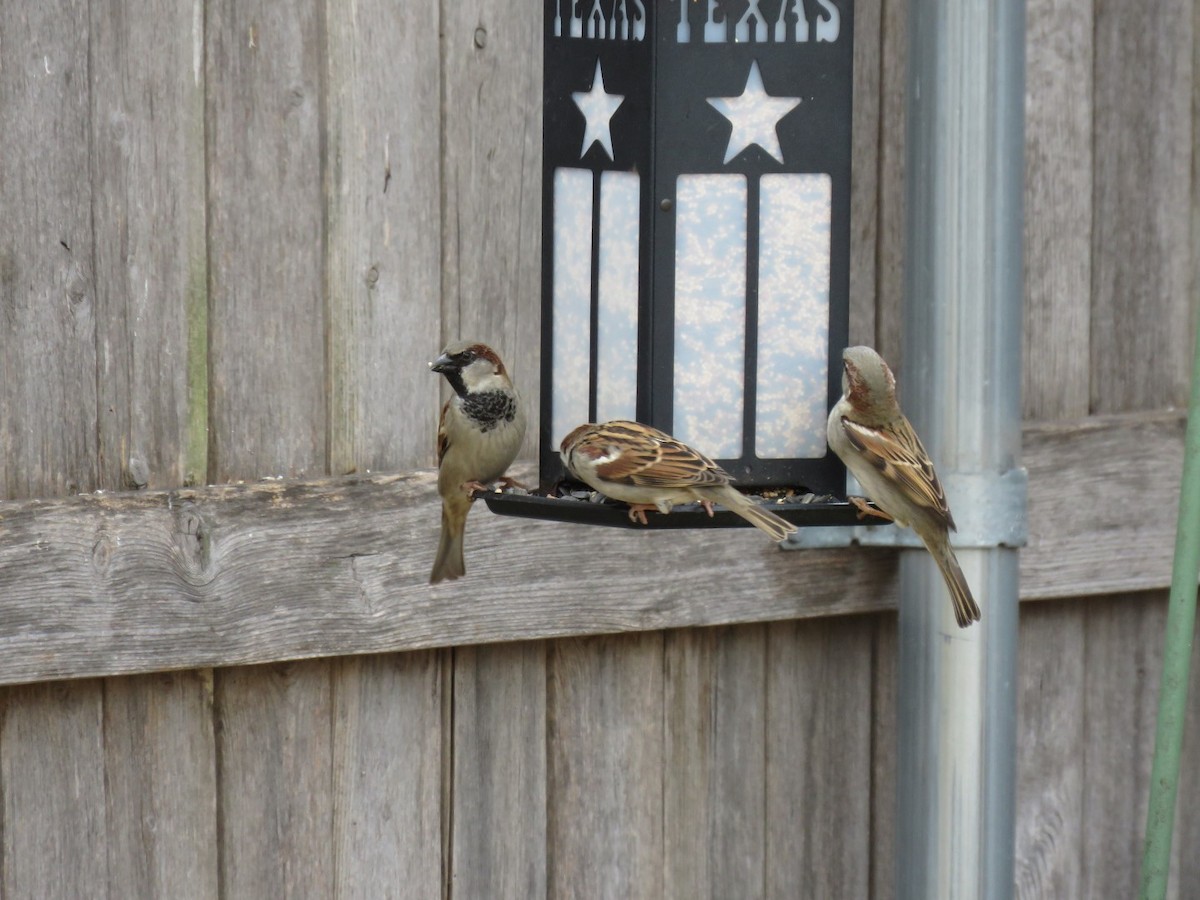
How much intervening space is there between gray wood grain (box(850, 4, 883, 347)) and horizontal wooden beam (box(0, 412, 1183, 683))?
0.43 metres

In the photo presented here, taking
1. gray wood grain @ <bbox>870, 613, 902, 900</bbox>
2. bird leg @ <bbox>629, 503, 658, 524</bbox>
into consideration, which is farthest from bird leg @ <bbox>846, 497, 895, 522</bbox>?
gray wood grain @ <bbox>870, 613, 902, 900</bbox>

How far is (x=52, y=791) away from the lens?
7.82ft

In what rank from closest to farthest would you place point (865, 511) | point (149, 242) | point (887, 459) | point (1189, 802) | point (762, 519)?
point (762, 519) → point (865, 511) → point (887, 459) → point (149, 242) → point (1189, 802)

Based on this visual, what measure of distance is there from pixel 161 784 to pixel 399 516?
56 cm

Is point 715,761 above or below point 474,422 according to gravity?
below

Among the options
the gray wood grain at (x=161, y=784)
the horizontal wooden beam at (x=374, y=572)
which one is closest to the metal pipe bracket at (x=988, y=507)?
the horizontal wooden beam at (x=374, y=572)

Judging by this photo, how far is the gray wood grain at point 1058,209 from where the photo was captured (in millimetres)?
3023

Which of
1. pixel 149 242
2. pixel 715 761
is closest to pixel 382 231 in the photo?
pixel 149 242

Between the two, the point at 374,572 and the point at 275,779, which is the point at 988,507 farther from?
the point at 275,779

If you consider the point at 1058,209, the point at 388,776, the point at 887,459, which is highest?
the point at 1058,209

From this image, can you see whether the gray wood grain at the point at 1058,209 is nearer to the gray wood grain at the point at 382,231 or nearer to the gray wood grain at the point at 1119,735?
the gray wood grain at the point at 1119,735

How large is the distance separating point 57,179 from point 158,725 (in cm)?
85

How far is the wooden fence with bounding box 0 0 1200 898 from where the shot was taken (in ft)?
7.68

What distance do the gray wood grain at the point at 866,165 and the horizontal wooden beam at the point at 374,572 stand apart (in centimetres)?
43
